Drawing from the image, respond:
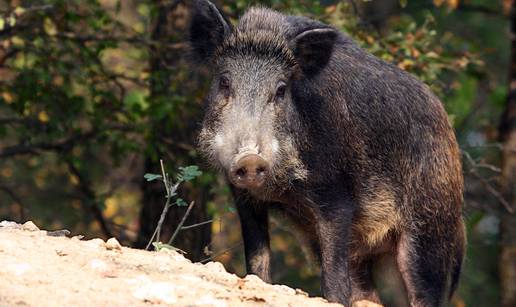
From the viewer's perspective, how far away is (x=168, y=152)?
9.19 m

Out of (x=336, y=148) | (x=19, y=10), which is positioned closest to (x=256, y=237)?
(x=336, y=148)

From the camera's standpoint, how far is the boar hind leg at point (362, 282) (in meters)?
7.49

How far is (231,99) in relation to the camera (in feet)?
20.9

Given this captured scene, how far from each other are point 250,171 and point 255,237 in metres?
1.04

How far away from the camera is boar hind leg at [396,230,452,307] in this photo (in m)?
7.12

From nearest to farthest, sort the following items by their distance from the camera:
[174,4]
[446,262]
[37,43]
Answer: [446,262], [37,43], [174,4]

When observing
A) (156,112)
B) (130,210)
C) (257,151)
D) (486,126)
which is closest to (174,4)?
(156,112)

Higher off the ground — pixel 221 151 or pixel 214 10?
pixel 214 10

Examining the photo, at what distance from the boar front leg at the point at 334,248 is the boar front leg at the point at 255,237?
0.41m

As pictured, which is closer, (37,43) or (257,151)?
(257,151)

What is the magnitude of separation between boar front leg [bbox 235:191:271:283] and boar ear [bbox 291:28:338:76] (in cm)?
88

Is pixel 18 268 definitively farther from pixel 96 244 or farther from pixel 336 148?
pixel 336 148

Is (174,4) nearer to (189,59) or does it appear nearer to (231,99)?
(189,59)

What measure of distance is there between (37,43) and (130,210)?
7.10 metres
